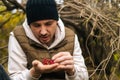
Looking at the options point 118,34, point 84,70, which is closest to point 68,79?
point 84,70

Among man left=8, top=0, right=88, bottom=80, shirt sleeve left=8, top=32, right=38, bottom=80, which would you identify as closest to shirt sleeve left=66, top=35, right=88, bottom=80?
man left=8, top=0, right=88, bottom=80

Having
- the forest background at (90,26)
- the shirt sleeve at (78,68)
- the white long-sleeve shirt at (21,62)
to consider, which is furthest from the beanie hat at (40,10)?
the forest background at (90,26)

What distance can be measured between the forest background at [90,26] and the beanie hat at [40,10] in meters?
1.11

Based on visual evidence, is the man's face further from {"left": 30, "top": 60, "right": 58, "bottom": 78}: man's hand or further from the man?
{"left": 30, "top": 60, "right": 58, "bottom": 78}: man's hand

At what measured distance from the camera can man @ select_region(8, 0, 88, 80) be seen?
248 centimetres

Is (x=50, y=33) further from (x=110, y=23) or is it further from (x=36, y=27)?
(x=110, y=23)

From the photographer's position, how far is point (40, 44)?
2.56 m

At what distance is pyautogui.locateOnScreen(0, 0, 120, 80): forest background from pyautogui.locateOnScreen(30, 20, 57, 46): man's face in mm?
1169

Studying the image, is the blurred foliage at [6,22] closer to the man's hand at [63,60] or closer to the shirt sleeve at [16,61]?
the shirt sleeve at [16,61]

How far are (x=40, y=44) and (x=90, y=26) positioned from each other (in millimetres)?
1337

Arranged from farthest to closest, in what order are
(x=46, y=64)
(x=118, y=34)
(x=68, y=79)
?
(x=118, y=34), (x=68, y=79), (x=46, y=64)

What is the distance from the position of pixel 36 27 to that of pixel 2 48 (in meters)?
1.31

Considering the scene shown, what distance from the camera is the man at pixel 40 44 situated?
2.48 metres

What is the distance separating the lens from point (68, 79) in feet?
8.36
